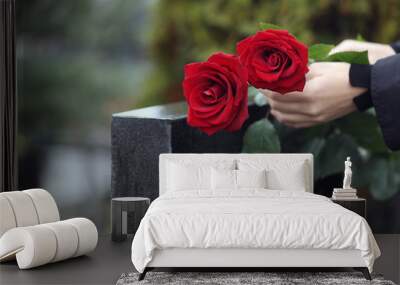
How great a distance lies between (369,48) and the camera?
151 inches

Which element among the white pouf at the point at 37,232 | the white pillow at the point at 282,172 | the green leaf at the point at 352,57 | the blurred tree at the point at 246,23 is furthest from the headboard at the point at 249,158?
the green leaf at the point at 352,57

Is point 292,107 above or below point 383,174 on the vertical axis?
above

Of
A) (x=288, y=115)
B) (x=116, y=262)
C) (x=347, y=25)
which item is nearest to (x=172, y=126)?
(x=116, y=262)

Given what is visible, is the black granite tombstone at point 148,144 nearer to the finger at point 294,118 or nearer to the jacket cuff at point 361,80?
the finger at point 294,118

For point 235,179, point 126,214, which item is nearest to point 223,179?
point 235,179

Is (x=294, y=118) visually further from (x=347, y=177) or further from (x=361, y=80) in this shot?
(x=347, y=177)

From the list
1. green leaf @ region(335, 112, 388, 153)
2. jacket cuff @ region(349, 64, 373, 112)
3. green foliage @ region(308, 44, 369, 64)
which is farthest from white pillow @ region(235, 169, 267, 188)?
jacket cuff @ region(349, 64, 373, 112)

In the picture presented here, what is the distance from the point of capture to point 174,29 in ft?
19.5

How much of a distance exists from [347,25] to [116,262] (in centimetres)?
248

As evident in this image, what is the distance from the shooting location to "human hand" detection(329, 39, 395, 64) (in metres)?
3.70

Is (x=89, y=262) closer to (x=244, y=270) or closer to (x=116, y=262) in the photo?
(x=116, y=262)

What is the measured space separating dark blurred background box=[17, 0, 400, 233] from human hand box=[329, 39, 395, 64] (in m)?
1.96

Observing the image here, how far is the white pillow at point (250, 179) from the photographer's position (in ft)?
15.5

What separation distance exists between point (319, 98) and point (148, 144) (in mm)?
1682
